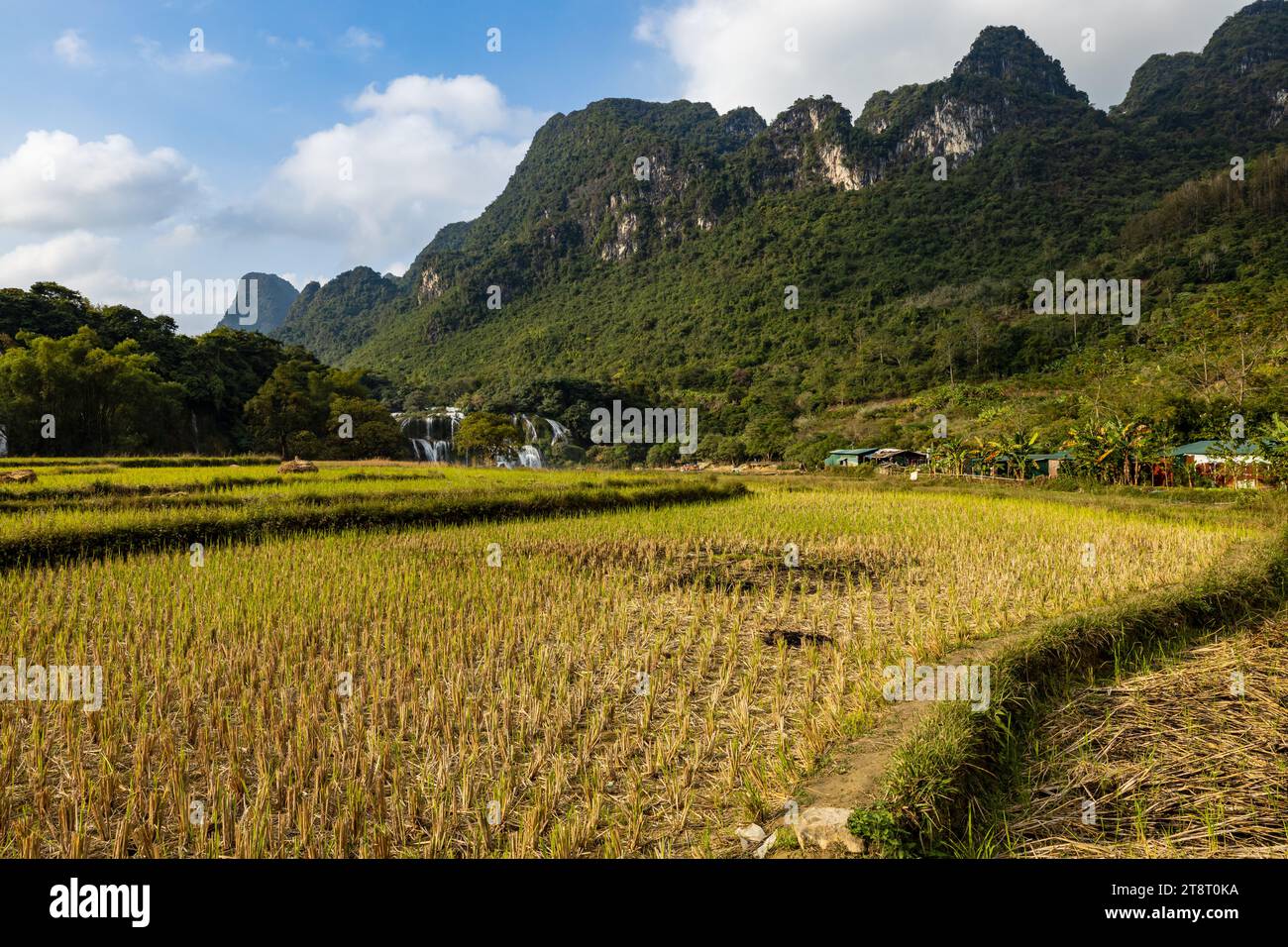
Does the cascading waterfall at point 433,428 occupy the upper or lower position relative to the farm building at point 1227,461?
upper

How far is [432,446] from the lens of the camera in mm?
46000

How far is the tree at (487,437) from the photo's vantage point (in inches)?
1553

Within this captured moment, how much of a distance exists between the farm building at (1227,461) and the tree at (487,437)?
33.9m

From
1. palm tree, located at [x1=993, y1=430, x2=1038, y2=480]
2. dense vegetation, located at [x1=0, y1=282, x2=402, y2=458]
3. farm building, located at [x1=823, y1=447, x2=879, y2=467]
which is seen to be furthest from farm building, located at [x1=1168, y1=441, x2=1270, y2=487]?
dense vegetation, located at [x1=0, y1=282, x2=402, y2=458]

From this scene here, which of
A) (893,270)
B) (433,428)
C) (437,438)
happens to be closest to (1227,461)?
(437,438)

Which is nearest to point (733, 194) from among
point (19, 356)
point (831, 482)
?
point (831, 482)

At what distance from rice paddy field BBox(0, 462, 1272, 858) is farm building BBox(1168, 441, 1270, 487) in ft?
32.3

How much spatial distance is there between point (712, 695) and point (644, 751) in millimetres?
955

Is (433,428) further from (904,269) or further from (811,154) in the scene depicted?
(811,154)

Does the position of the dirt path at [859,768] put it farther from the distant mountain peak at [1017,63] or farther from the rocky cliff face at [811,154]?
the distant mountain peak at [1017,63]

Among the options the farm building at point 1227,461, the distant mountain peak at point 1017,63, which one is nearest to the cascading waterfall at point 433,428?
the farm building at point 1227,461

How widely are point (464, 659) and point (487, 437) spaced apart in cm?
3563

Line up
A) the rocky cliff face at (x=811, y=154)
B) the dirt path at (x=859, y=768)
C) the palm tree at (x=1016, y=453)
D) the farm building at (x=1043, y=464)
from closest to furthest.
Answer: the dirt path at (x=859, y=768) → the palm tree at (x=1016, y=453) → the farm building at (x=1043, y=464) → the rocky cliff face at (x=811, y=154)
